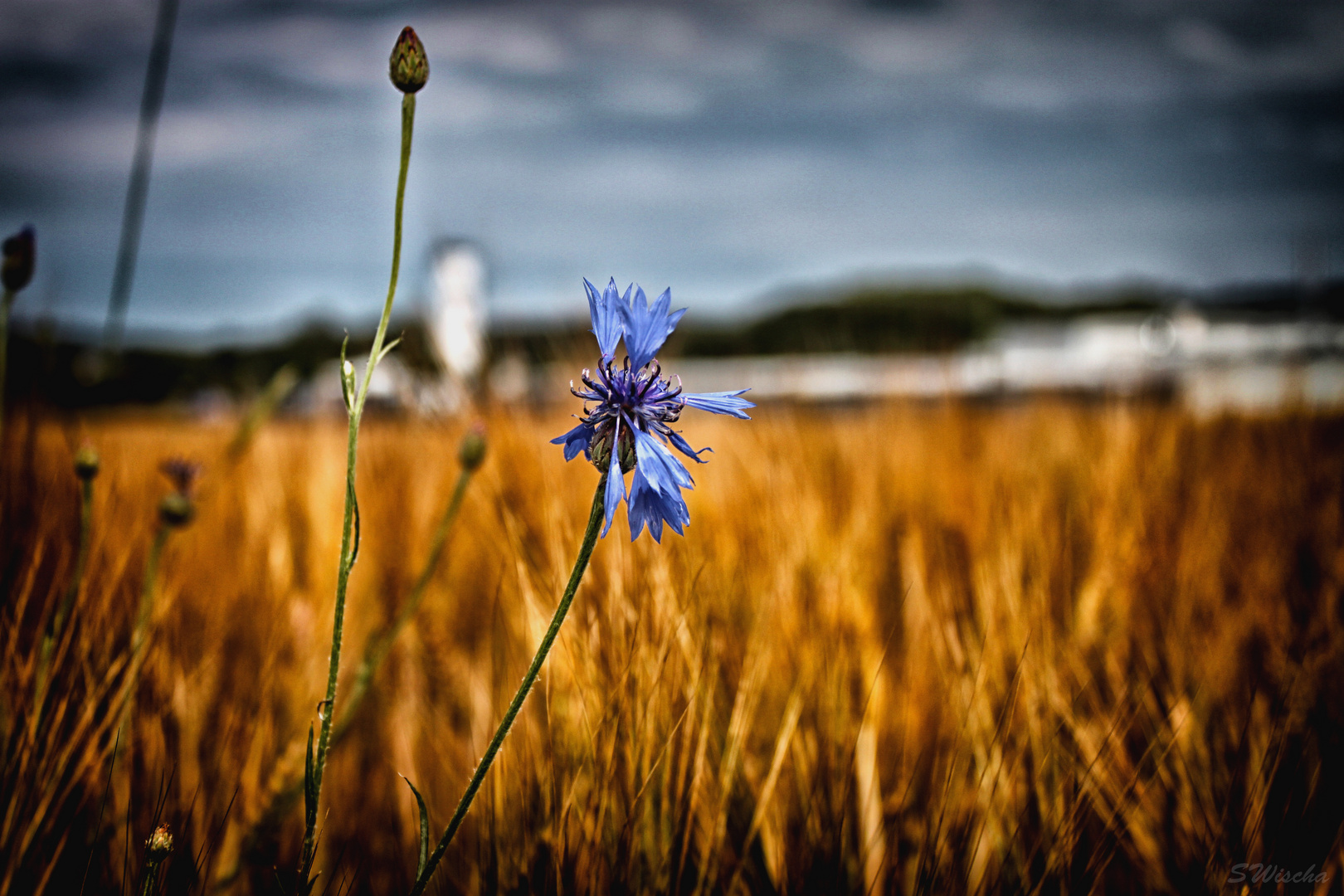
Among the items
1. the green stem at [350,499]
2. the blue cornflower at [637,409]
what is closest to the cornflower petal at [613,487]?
the blue cornflower at [637,409]

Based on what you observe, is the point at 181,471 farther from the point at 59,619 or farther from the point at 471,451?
the point at 471,451

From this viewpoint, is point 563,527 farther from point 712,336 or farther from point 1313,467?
point 712,336

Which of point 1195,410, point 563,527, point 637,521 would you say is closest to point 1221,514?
point 1195,410

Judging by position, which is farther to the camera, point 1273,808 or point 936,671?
point 936,671

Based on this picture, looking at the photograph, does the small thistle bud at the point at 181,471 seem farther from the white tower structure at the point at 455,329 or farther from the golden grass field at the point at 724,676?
the white tower structure at the point at 455,329

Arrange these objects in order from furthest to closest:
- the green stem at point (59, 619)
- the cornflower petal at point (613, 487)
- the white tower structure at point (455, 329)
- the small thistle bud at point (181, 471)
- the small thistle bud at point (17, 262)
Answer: the white tower structure at point (455, 329) < the small thistle bud at point (181, 471) < the small thistle bud at point (17, 262) < the green stem at point (59, 619) < the cornflower petal at point (613, 487)

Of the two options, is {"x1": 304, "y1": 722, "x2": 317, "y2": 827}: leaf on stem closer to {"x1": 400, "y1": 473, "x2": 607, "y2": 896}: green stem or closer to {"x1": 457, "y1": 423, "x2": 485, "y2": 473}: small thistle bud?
{"x1": 400, "y1": 473, "x2": 607, "y2": 896}: green stem

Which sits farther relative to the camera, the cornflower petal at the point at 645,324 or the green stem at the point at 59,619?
the green stem at the point at 59,619

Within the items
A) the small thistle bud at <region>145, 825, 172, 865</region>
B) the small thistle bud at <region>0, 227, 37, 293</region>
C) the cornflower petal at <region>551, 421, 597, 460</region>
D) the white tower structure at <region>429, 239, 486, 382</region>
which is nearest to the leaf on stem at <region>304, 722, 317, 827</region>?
the small thistle bud at <region>145, 825, 172, 865</region>
